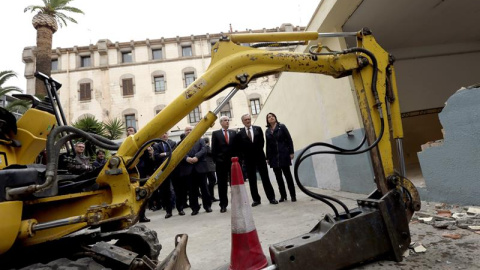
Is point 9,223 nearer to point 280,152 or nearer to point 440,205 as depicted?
point 440,205

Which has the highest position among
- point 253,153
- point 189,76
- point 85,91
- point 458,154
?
point 189,76

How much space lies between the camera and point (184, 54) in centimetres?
2391

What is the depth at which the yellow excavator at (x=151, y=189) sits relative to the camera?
1632 mm

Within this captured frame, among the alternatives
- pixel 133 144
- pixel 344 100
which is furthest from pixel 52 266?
pixel 344 100

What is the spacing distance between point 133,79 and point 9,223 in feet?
76.6

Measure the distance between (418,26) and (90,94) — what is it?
23686 mm

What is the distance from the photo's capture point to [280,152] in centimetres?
520

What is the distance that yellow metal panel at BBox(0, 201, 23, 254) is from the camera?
55.3 inches

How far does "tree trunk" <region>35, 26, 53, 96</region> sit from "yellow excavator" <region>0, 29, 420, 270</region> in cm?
1633

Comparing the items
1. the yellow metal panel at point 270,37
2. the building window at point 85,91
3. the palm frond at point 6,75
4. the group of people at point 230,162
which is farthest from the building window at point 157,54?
the yellow metal panel at point 270,37

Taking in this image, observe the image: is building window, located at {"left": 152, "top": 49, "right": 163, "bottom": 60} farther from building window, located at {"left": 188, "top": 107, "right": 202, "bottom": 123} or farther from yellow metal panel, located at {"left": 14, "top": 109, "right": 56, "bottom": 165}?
yellow metal panel, located at {"left": 14, "top": 109, "right": 56, "bottom": 165}

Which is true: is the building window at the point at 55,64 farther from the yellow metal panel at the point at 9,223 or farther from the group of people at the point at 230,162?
the yellow metal panel at the point at 9,223

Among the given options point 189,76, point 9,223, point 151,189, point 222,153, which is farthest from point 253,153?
point 189,76

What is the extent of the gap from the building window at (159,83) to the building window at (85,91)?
5.52 m
